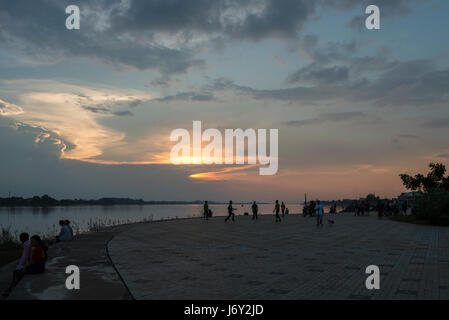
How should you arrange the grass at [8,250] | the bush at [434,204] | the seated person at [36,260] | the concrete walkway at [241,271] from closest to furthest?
A: 1. the concrete walkway at [241,271]
2. the seated person at [36,260]
3. the grass at [8,250]
4. the bush at [434,204]

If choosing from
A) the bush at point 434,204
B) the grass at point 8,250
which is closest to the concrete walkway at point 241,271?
the grass at point 8,250

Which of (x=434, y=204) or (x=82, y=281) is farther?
(x=434, y=204)

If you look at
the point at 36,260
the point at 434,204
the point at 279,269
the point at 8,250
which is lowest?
the point at 8,250

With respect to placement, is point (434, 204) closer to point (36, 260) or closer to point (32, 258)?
point (36, 260)

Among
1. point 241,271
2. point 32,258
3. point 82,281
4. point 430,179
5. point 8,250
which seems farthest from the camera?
point 430,179

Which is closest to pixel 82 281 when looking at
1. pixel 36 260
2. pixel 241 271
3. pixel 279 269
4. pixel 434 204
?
pixel 36 260

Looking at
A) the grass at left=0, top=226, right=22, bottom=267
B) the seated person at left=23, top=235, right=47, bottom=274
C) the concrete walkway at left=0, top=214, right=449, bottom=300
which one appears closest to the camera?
the concrete walkway at left=0, top=214, right=449, bottom=300

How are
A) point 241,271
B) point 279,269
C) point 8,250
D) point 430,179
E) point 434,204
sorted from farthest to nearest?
1. point 430,179
2. point 434,204
3. point 8,250
4. point 279,269
5. point 241,271

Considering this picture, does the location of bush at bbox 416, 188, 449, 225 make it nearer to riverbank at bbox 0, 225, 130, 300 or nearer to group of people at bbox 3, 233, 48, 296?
riverbank at bbox 0, 225, 130, 300

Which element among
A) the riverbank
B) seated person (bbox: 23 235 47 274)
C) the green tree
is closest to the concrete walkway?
the riverbank

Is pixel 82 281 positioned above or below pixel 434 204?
below

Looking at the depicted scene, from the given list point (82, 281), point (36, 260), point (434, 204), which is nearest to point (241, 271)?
point (82, 281)

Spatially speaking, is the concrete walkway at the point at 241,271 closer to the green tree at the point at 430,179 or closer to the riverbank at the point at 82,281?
the riverbank at the point at 82,281

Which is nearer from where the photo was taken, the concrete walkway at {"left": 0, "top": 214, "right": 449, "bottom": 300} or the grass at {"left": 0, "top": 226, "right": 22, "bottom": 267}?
the concrete walkway at {"left": 0, "top": 214, "right": 449, "bottom": 300}
